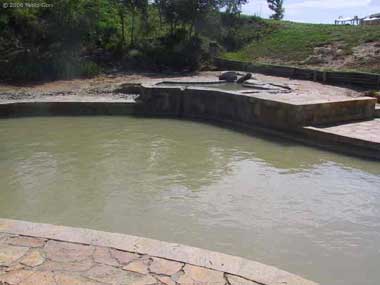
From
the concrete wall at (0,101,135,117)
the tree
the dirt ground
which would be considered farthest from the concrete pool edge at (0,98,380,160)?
the tree

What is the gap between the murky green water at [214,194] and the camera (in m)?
4.10

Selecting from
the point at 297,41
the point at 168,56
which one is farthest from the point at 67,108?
the point at 297,41

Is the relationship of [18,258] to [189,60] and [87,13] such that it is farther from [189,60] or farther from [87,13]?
[189,60]

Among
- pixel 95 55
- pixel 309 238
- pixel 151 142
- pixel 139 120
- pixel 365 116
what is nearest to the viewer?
pixel 309 238

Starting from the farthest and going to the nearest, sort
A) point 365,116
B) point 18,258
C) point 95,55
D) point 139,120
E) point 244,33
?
point 244,33, point 95,55, point 139,120, point 365,116, point 18,258

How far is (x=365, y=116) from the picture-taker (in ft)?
30.0

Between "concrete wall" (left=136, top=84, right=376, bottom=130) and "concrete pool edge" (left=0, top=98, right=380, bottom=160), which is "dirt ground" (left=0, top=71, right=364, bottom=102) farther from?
"concrete wall" (left=136, top=84, right=376, bottom=130)

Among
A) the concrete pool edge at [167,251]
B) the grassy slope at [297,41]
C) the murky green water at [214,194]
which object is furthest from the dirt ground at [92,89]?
the concrete pool edge at [167,251]

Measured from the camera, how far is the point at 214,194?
5.50m

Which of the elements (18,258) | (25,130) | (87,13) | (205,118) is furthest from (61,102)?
(18,258)

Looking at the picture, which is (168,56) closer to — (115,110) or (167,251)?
(115,110)

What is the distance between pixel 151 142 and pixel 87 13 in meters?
9.27

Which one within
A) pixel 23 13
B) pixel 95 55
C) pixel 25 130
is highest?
pixel 23 13

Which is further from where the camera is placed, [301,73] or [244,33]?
[244,33]
